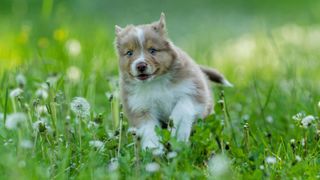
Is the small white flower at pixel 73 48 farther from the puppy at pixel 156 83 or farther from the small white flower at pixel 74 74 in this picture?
the puppy at pixel 156 83

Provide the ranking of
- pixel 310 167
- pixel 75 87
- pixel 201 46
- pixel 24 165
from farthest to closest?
pixel 201 46 → pixel 75 87 → pixel 310 167 → pixel 24 165

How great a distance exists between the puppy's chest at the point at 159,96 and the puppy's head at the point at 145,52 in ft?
0.34

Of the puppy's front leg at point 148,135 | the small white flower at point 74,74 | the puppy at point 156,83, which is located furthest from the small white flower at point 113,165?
the small white flower at point 74,74

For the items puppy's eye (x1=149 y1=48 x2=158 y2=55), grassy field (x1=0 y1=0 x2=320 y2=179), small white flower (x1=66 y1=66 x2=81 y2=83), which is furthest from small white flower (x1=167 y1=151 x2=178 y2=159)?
small white flower (x1=66 y1=66 x2=81 y2=83)

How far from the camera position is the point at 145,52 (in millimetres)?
4898

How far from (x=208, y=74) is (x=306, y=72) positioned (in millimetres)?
2015

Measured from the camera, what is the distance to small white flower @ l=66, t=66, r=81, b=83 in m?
6.73

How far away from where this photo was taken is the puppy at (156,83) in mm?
4848

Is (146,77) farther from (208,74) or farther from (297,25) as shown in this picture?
(297,25)

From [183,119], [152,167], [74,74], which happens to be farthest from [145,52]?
[74,74]

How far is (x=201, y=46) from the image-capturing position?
9.48 metres

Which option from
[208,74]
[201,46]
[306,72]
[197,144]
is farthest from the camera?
[201,46]

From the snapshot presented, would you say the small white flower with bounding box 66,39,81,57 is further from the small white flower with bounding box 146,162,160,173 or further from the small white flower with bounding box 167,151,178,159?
the small white flower with bounding box 146,162,160,173

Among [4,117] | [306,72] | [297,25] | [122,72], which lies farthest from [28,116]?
[297,25]
